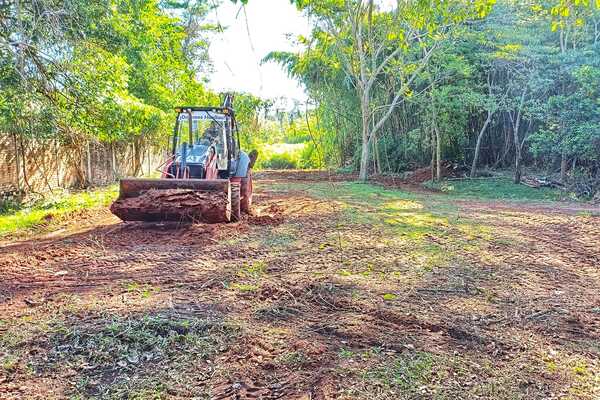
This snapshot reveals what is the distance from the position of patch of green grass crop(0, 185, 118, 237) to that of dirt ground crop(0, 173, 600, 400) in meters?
1.42

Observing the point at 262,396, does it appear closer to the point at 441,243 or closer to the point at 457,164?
the point at 441,243

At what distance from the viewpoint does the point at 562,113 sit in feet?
35.9

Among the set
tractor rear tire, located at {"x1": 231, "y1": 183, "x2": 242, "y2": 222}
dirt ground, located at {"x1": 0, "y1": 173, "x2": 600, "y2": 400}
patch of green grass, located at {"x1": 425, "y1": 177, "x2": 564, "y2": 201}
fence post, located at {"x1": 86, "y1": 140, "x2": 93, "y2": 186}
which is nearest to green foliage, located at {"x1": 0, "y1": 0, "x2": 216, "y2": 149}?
dirt ground, located at {"x1": 0, "y1": 173, "x2": 600, "y2": 400}

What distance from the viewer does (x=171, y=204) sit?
18.7 ft

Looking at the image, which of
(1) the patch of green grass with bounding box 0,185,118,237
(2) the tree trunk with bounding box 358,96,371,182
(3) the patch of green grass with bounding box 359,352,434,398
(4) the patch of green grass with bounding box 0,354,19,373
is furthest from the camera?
(2) the tree trunk with bounding box 358,96,371,182

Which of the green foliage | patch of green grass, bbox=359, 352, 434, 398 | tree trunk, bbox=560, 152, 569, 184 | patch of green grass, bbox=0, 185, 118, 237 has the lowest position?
patch of green grass, bbox=359, 352, 434, 398

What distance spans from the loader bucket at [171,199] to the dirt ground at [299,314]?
21 centimetres

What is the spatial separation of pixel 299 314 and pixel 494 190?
33.1 feet

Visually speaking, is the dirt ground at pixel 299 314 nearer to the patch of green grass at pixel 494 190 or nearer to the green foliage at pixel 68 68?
the green foliage at pixel 68 68

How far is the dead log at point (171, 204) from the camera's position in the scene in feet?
18.6

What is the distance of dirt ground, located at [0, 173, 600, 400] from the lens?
2.30m

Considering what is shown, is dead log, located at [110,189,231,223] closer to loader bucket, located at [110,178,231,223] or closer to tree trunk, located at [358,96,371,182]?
loader bucket, located at [110,178,231,223]

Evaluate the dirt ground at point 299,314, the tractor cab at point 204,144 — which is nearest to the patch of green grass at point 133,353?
the dirt ground at point 299,314

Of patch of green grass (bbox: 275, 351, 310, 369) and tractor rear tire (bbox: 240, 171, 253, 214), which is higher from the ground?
tractor rear tire (bbox: 240, 171, 253, 214)
